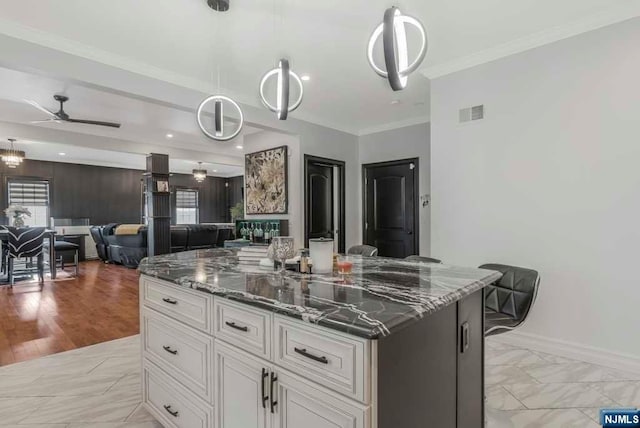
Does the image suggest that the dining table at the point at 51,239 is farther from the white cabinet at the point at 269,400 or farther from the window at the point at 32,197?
the white cabinet at the point at 269,400

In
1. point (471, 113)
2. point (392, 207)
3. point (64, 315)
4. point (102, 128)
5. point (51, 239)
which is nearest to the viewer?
point (471, 113)

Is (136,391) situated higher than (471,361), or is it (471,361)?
(471,361)

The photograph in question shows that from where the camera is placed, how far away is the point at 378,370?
39.6 inches

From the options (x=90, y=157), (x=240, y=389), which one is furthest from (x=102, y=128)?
(x=240, y=389)

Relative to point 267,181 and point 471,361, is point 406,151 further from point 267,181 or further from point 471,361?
point 471,361

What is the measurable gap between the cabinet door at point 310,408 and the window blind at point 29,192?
34.8ft

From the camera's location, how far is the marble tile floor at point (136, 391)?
2045 mm

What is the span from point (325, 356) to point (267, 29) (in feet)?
9.00

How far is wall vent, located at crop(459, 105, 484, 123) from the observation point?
3.36 metres

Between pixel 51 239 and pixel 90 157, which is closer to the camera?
pixel 51 239

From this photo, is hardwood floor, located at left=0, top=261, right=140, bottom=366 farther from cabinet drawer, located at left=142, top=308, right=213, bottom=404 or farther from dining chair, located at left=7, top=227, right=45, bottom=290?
cabinet drawer, located at left=142, top=308, right=213, bottom=404

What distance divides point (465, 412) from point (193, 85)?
3961mm

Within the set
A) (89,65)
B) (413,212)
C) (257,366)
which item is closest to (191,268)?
(257,366)

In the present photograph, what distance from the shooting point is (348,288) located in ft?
4.76
